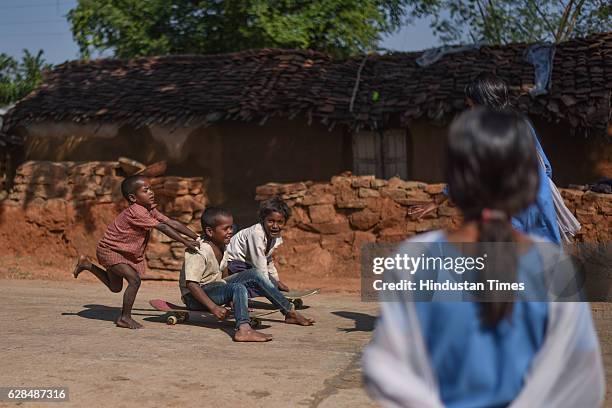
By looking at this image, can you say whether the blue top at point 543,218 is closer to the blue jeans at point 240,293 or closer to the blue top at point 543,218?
the blue top at point 543,218

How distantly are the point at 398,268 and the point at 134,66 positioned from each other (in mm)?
13896

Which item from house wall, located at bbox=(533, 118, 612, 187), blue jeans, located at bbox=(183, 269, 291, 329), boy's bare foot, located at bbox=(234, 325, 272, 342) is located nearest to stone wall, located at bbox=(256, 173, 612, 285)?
house wall, located at bbox=(533, 118, 612, 187)

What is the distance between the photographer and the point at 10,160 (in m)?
15.0

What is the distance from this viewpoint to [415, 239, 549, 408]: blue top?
6.63ft

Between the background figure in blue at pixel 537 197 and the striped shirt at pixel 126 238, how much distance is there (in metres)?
2.68

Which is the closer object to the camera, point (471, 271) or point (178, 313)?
point (471, 271)

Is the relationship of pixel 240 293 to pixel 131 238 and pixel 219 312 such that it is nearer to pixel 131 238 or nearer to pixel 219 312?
pixel 219 312

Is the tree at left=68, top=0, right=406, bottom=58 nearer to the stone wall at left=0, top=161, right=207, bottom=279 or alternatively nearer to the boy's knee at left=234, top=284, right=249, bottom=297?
the stone wall at left=0, top=161, right=207, bottom=279

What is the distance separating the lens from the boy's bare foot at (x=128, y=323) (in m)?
6.85

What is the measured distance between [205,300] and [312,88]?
7.03m

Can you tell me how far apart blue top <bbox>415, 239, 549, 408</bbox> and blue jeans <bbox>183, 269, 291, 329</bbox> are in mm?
4470

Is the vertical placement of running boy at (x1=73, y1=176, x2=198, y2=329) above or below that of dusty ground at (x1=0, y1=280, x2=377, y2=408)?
above

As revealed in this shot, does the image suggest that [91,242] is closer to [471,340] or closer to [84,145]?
[84,145]

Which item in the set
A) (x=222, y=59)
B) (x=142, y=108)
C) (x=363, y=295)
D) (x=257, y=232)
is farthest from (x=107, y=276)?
(x=222, y=59)
